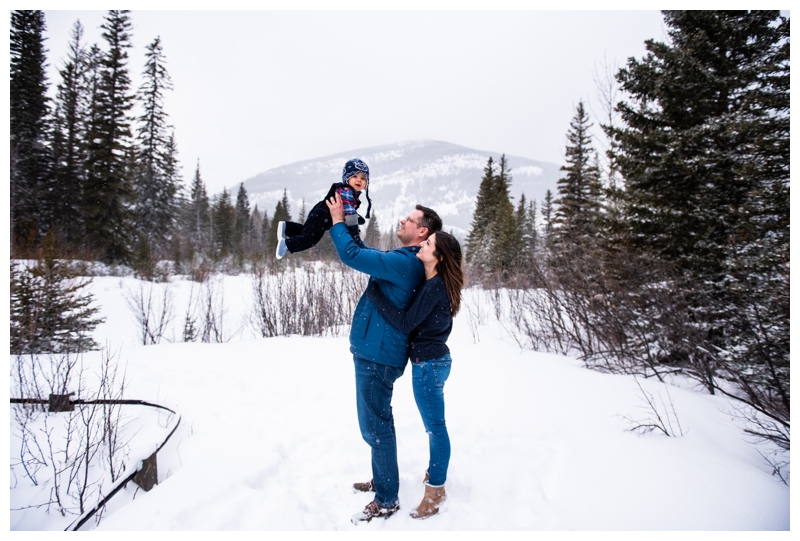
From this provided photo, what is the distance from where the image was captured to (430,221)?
247 centimetres

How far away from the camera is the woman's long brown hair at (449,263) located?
2.28 metres

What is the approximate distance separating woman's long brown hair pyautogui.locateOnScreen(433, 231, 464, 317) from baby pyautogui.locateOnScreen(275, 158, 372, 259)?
0.55 m

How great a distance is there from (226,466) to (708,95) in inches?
365

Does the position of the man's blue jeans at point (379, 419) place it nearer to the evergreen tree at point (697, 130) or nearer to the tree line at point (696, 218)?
the tree line at point (696, 218)

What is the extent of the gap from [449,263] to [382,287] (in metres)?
0.47

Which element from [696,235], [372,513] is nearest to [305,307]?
[372,513]

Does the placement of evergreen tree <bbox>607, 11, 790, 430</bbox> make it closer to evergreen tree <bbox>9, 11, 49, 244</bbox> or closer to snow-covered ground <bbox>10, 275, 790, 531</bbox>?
snow-covered ground <bbox>10, 275, 790, 531</bbox>

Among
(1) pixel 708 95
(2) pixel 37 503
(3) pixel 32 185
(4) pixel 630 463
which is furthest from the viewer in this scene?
(3) pixel 32 185

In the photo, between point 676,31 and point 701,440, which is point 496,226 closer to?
point 676,31

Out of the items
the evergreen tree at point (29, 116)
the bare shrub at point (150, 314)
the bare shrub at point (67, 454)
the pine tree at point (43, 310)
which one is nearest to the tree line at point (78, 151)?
the evergreen tree at point (29, 116)

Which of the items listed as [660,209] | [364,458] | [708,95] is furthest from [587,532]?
[708,95]

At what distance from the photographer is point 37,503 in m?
2.43

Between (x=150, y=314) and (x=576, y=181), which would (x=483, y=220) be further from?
(x=150, y=314)

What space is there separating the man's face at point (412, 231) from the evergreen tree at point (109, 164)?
2217 cm
